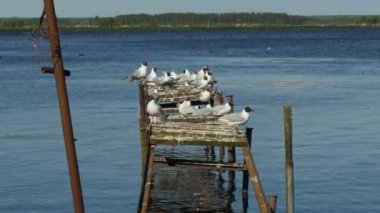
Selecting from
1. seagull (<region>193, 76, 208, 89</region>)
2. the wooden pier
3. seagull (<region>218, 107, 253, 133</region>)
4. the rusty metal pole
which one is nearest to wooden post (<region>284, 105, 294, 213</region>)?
the wooden pier

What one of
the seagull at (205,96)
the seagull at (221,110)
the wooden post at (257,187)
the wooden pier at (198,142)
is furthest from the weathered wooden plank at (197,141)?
the seagull at (205,96)

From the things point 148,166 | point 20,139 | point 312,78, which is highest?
point 148,166

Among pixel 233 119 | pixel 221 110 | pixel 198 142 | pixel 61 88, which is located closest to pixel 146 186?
pixel 198 142

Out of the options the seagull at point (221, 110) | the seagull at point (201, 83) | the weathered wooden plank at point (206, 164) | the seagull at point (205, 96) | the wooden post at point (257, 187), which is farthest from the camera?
the seagull at point (201, 83)

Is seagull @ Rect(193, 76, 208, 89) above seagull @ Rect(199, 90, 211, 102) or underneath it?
underneath

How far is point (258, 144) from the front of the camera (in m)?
28.2

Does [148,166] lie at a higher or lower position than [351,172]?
higher

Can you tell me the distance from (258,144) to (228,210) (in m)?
7.16

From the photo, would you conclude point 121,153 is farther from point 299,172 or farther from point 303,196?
point 303,196

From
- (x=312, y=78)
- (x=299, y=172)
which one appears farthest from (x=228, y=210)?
(x=312, y=78)

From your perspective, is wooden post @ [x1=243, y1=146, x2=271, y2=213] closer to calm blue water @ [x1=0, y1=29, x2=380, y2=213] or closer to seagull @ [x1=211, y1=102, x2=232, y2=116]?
calm blue water @ [x1=0, y1=29, x2=380, y2=213]

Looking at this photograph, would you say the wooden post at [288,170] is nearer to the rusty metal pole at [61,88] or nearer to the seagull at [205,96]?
the rusty metal pole at [61,88]

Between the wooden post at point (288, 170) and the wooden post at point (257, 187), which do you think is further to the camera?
the wooden post at point (288, 170)

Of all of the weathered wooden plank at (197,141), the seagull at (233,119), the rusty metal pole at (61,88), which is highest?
the rusty metal pole at (61,88)
